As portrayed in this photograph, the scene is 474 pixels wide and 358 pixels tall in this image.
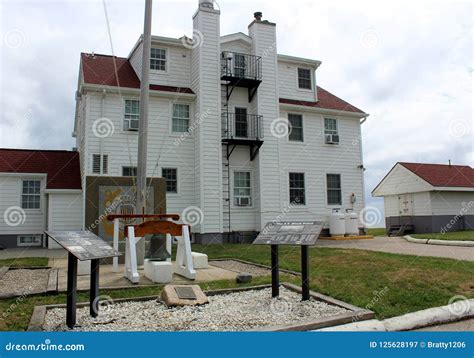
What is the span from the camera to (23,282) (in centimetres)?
930

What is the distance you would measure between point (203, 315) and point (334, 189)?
18453 mm

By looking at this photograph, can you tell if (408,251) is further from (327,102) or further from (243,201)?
(327,102)

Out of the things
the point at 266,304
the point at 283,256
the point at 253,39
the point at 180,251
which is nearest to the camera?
the point at 266,304

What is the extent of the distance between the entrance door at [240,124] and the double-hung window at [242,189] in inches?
76.2

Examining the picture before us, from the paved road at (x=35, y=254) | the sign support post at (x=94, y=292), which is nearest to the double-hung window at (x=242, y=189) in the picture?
the paved road at (x=35, y=254)

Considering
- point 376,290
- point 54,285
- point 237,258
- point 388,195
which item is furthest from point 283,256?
point 388,195

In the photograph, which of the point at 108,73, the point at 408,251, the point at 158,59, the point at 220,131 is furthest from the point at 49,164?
the point at 408,251

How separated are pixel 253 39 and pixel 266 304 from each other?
17.8 m

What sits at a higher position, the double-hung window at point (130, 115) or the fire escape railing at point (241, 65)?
the fire escape railing at point (241, 65)

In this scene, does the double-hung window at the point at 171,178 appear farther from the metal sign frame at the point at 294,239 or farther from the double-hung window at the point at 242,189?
the metal sign frame at the point at 294,239

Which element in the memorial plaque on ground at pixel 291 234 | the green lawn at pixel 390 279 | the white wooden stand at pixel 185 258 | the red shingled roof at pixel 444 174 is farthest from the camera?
the red shingled roof at pixel 444 174

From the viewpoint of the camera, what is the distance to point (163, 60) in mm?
21078

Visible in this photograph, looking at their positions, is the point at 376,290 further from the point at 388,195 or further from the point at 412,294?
the point at 388,195

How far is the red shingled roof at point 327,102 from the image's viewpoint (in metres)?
23.6
